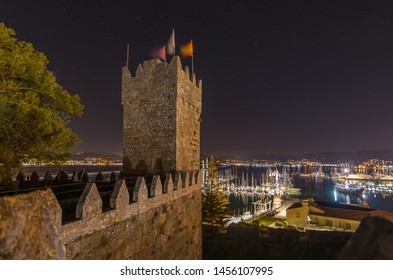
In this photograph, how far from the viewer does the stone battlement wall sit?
292cm

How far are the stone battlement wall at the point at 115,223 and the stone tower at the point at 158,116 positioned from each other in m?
1.55

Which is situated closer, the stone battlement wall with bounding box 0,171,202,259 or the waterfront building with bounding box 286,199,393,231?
the stone battlement wall with bounding box 0,171,202,259

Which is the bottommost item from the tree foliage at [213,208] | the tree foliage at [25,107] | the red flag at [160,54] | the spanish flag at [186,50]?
the tree foliage at [213,208]

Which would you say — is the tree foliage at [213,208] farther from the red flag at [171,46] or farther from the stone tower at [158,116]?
the red flag at [171,46]

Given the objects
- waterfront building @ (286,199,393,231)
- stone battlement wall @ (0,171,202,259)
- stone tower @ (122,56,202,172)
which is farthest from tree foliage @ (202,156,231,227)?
stone battlement wall @ (0,171,202,259)

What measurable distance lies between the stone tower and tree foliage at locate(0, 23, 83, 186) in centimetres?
508

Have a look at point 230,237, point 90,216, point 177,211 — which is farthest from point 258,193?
point 90,216

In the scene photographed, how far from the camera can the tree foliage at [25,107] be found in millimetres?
6383

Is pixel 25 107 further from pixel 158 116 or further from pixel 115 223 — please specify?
pixel 158 116

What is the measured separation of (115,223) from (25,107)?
3.57m

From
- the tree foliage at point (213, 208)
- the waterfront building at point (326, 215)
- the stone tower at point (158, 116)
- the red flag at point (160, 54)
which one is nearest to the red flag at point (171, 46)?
the red flag at point (160, 54)

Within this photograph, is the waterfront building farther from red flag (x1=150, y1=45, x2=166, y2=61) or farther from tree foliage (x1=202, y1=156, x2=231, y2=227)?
red flag (x1=150, y1=45, x2=166, y2=61)

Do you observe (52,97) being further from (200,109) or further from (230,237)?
(230,237)
